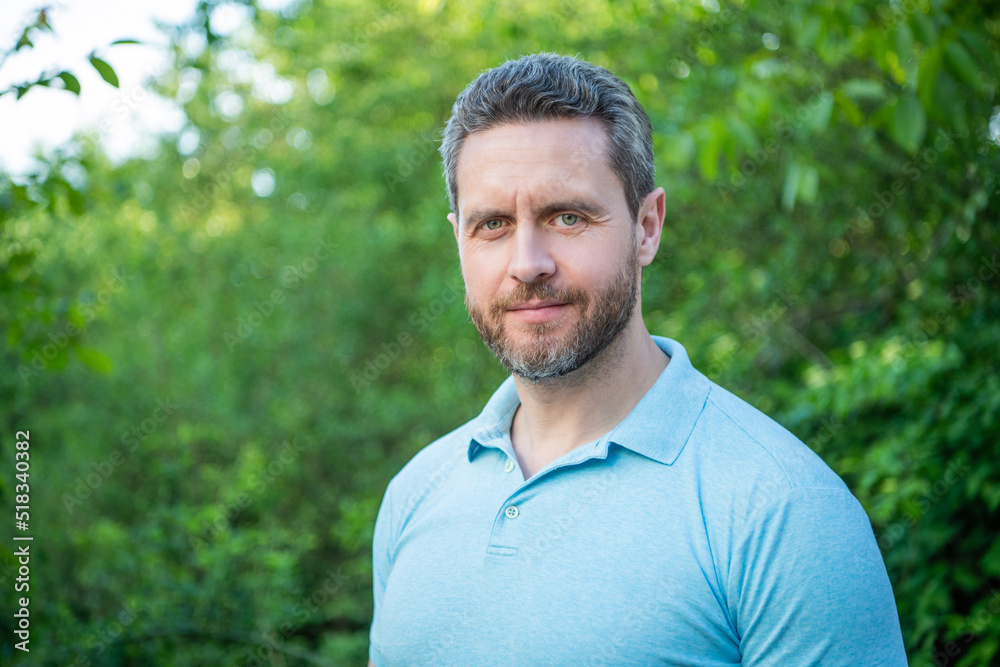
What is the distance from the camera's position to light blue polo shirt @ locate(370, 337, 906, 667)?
1.13m

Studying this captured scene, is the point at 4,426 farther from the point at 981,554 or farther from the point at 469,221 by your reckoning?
the point at 981,554

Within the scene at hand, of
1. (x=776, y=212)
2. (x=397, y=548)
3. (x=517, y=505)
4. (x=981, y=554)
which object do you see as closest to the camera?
(x=517, y=505)

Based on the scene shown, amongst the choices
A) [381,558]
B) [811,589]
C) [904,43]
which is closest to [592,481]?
[811,589]

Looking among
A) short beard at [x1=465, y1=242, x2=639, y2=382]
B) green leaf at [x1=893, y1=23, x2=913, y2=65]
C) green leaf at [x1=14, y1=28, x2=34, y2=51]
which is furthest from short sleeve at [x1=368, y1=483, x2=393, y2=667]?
green leaf at [x1=893, y1=23, x2=913, y2=65]

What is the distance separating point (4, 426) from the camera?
4.62 metres

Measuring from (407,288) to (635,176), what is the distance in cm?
518

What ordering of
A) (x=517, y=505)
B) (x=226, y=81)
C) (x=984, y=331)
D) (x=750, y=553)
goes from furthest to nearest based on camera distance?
(x=226, y=81), (x=984, y=331), (x=517, y=505), (x=750, y=553)

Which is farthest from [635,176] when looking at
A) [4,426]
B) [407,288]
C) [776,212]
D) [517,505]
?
[407,288]

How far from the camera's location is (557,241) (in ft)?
4.72

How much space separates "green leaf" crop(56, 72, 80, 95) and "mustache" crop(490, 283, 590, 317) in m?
→ 1.32

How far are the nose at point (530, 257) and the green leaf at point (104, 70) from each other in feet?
4.02

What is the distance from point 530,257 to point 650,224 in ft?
1.15

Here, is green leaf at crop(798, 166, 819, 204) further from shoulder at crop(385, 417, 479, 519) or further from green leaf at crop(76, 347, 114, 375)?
green leaf at crop(76, 347, 114, 375)

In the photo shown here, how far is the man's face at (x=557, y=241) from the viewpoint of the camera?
4.66 feet
